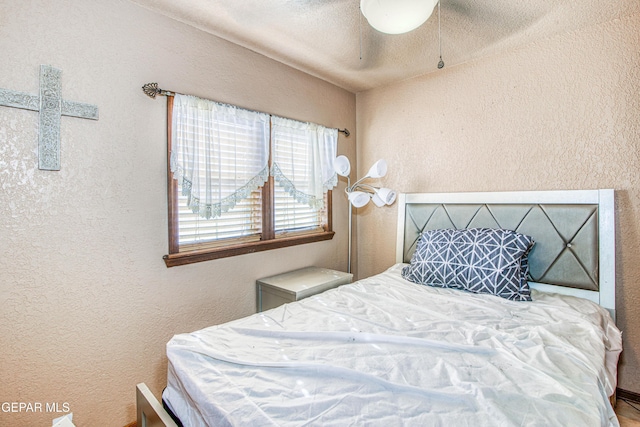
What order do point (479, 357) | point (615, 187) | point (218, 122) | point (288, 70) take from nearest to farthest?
point (479, 357) → point (615, 187) → point (218, 122) → point (288, 70)

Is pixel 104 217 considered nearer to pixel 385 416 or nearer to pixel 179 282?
pixel 179 282

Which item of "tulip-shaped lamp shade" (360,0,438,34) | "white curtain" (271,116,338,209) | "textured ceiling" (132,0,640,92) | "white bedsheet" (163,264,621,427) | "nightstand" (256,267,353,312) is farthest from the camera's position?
"white curtain" (271,116,338,209)

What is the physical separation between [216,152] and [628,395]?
3187 mm

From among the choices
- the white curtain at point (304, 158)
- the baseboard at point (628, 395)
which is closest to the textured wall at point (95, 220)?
the white curtain at point (304, 158)

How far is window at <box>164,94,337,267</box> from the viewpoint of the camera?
6.42 ft

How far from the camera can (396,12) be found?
1475 millimetres

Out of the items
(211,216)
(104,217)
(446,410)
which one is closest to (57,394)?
(104,217)

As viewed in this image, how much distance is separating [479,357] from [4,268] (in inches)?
84.3

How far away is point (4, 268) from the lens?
1.43 metres

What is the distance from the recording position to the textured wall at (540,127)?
1.94m

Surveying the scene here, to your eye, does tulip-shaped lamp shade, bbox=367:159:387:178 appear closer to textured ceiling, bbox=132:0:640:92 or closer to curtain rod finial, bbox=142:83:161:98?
textured ceiling, bbox=132:0:640:92

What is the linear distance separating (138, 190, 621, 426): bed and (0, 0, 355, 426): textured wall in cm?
67

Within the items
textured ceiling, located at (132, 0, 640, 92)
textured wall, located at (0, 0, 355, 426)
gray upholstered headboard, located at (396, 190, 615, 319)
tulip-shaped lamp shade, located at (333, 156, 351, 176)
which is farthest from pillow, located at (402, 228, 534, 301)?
textured wall, located at (0, 0, 355, 426)

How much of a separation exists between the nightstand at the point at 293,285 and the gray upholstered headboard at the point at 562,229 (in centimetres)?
113
